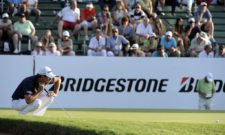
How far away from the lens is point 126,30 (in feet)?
87.5

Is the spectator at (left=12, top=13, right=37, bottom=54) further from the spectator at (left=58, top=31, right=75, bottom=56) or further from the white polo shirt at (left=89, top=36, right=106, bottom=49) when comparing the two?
the white polo shirt at (left=89, top=36, right=106, bottom=49)

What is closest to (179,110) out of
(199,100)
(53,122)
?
(199,100)

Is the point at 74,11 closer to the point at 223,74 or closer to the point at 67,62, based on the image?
the point at 67,62

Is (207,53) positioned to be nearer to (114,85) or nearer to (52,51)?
(114,85)

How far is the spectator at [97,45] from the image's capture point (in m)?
25.2

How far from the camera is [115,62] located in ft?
79.2

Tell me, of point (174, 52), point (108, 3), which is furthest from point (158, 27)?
point (108, 3)

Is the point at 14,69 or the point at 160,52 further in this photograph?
the point at 160,52

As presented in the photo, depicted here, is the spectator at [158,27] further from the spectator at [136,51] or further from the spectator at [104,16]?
the spectator at [136,51]

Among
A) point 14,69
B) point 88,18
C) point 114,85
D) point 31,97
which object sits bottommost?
point 114,85

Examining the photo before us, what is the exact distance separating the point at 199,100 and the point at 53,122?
11.1m

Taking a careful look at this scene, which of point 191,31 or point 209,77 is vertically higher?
point 191,31

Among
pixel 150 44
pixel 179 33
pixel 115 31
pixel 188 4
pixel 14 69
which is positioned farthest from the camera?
pixel 188 4

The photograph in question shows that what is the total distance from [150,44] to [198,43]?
150 cm
